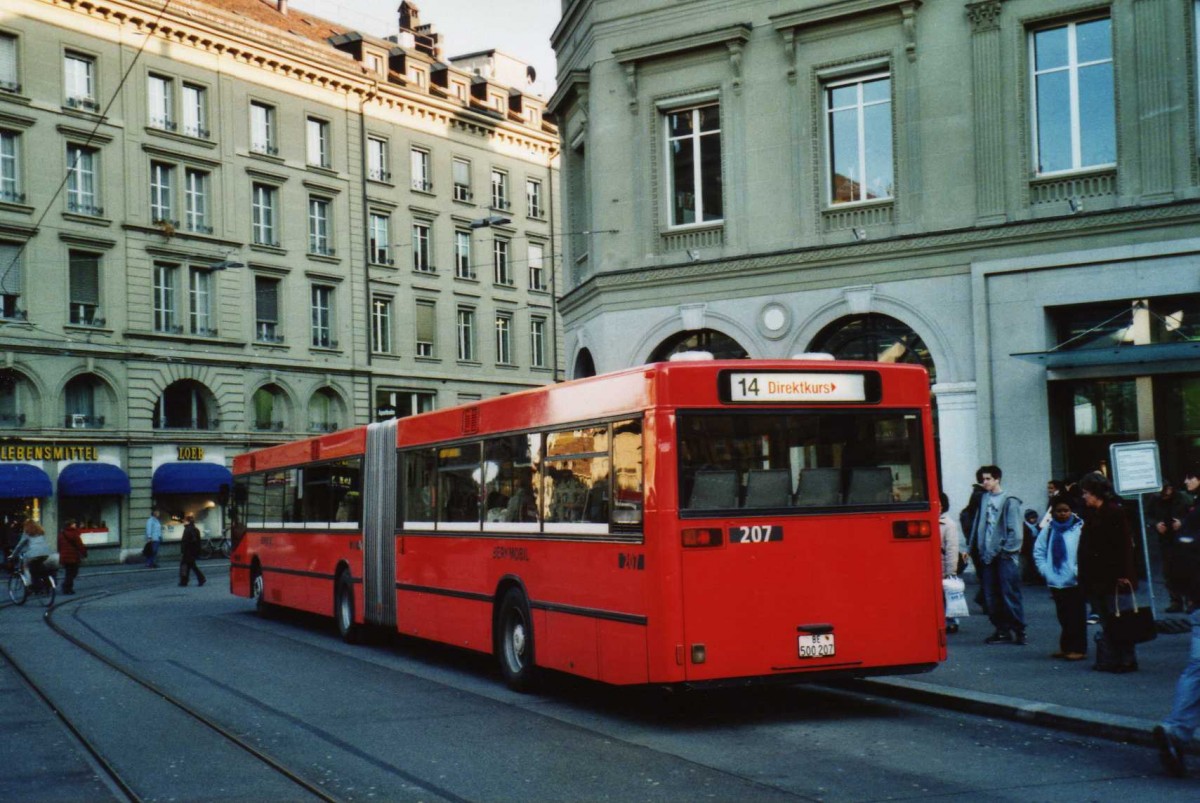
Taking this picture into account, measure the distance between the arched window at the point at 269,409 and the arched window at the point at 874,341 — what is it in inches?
1226

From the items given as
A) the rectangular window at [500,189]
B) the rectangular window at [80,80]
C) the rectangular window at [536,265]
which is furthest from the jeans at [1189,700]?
the rectangular window at [536,265]

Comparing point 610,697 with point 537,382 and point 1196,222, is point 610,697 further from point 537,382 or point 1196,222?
point 537,382

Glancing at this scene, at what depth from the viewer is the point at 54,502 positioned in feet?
136

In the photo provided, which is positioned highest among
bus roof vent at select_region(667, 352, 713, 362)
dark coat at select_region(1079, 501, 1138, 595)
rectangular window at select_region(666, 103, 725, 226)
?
rectangular window at select_region(666, 103, 725, 226)

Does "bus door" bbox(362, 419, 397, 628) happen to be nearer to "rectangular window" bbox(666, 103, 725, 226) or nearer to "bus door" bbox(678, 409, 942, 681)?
"bus door" bbox(678, 409, 942, 681)

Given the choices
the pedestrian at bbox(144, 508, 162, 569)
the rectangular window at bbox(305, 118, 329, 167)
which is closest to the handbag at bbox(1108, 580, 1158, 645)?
the pedestrian at bbox(144, 508, 162, 569)

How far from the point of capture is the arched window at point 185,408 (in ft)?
149

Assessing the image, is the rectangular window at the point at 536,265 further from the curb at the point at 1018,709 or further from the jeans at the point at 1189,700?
the jeans at the point at 1189,700

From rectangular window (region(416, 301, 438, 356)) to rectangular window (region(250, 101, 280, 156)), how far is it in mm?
9245

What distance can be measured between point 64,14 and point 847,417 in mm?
39313

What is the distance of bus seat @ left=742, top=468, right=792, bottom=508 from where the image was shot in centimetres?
981

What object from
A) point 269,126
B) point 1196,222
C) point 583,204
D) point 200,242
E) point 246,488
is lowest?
point 246,488

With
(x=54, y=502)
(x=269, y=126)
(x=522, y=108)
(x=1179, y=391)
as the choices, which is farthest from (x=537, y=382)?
(x=1179, y=391)

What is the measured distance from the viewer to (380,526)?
16016 mm
